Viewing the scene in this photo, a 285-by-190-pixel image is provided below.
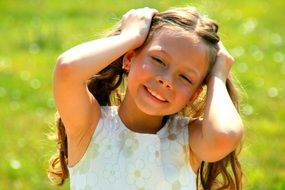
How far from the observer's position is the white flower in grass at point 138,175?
3703 mm

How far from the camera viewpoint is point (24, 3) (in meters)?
13.5

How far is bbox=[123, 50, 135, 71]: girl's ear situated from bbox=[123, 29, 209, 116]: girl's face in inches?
4.1

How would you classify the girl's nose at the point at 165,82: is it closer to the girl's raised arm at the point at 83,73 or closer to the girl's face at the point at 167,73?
the girl's face at the point at 167,73

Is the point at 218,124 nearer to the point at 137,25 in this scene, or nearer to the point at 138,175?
the point at 138,175

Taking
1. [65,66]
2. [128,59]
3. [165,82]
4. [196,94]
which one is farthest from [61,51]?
[165,82]

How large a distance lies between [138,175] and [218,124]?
1.35 feet

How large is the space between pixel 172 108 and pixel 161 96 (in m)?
0.08

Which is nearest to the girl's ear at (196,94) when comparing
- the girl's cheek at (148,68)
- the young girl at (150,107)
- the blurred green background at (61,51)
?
the young girl at (150,107)

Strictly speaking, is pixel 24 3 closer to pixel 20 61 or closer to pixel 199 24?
pixel 20 61

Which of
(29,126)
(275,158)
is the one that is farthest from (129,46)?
(29,126)

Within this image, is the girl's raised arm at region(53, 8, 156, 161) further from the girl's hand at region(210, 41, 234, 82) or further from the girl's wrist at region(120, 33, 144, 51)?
the girl's hand at region(210, 41, 234, 82)

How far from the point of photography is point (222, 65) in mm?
3889

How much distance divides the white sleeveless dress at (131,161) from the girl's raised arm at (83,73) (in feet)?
0.29

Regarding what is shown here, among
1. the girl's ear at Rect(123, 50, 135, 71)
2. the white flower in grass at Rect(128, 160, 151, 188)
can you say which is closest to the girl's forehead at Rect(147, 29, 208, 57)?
the girl's ear at Rect(123, 50, 135, 71)
